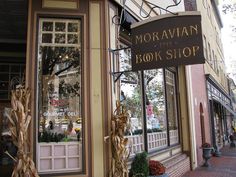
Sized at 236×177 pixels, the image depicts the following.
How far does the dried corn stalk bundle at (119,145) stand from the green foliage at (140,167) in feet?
1.96

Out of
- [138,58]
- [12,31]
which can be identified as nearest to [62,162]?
[138,58]

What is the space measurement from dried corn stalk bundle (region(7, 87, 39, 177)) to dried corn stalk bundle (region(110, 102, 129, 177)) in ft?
5.11

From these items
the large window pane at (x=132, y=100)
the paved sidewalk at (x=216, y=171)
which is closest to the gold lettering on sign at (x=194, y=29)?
the large window pane at (x=132, y=100)

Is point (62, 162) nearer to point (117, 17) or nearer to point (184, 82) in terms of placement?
point (117, 17)

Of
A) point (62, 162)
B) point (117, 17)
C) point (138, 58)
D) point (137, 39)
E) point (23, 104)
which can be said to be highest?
point (117, 17)

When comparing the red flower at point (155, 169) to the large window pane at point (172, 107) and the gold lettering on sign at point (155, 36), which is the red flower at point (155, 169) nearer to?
the gold lettering on sign at point (155, 36)

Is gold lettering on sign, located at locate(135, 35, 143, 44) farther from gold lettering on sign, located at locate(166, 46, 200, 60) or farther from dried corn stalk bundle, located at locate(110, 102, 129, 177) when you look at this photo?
dried corn stalk bundle, located at locate(110, 102, 129, 177)

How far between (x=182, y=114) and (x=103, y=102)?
7072 mm

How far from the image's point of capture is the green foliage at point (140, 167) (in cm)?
662

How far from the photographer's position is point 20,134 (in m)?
5.17

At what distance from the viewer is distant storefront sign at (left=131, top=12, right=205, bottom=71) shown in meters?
5.55

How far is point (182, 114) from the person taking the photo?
1258cm

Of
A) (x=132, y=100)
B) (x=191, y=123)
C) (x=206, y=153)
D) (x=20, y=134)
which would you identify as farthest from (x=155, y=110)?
(x=20, y=134)

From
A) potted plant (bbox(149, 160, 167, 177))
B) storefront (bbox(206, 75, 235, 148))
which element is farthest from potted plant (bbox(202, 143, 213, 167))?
potted plant (bbox(149, 160, 167, 177))
